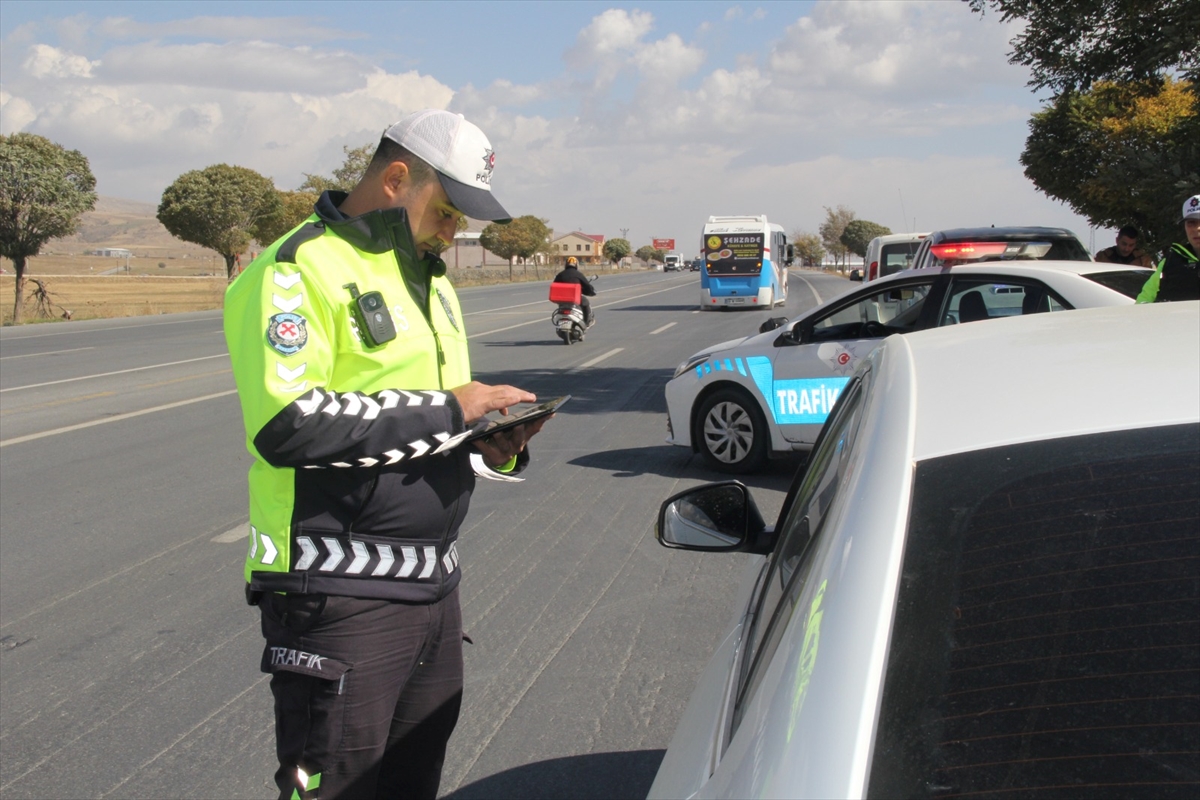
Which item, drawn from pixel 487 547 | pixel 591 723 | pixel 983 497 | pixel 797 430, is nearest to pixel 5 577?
pixel 487 547

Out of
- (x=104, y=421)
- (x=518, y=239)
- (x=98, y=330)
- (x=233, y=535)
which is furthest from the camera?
(x=518, y=239)

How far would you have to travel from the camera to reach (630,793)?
3613 millimetres

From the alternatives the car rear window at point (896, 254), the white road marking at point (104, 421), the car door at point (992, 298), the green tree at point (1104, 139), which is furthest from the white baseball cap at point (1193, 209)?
the car rear window at point (896, 254)

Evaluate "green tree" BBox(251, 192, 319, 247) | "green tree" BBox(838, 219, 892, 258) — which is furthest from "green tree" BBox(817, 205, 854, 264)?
"green tree" BBox(251, 192, 319, 247)

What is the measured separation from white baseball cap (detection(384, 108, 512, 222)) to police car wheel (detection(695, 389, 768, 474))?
6373 mm

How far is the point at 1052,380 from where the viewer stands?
173 cm

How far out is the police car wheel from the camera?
8711 mm

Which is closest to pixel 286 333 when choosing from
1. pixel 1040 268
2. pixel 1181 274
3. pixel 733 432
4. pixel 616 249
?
pixel 1181 274

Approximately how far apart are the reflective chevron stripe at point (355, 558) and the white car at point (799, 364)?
621 centimetres

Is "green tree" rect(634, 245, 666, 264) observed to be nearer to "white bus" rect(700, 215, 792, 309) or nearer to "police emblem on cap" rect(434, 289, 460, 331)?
"white bus" rect(700, 215, 792, 309)

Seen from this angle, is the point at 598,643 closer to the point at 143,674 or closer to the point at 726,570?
the point at 726,570

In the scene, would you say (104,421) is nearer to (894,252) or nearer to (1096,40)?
(1096,40)

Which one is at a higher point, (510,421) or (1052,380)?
(1052,380)

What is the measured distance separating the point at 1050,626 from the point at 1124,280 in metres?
6.81
